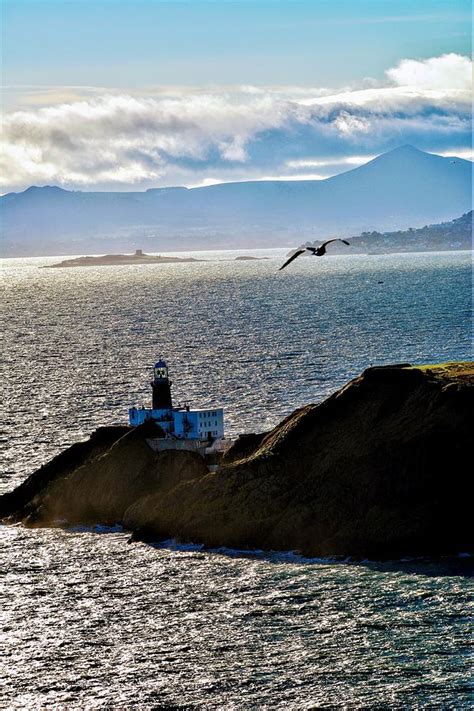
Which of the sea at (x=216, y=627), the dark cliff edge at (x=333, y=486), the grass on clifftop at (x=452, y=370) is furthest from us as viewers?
the grass on clifftop at (x=452, y=370)

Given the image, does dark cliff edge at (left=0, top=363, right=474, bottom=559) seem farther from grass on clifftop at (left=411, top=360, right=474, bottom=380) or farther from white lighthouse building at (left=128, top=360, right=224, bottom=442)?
white lighthouse building at (left=128, top=360, right=224, bottom=442)

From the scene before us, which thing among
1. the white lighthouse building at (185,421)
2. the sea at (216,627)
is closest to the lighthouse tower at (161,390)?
the white lighthouse building at (185,421)

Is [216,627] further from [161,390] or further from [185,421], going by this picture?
[161,390]

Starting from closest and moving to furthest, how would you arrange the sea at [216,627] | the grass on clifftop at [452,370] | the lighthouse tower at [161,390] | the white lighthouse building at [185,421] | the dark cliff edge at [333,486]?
the sea at [216,627] → the dark cliff edge at [333,486] → the grass on clifftop at [452,370] → the white lighthouse building at [185,421] → the lighthouse tower at [161,390]

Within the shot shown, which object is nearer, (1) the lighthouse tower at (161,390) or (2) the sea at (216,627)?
(2) the sea at (216,627)

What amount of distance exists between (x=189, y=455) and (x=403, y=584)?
22233 millimetres

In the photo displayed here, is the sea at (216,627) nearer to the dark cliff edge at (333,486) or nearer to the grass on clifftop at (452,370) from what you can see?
the dark cliff edge at (333,486)

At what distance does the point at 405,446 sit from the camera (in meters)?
74.1

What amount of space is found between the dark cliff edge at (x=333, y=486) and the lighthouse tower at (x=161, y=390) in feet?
30.3

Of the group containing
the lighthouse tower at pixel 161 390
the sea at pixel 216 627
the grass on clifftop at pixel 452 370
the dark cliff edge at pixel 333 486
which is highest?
the grass on clifftop at pixel 452 370

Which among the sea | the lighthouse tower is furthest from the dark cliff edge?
the lighthouse tower

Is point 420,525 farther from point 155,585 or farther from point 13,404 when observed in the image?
point 13,404

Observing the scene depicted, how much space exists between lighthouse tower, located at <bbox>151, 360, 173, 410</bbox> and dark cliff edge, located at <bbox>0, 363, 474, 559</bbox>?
922 cm

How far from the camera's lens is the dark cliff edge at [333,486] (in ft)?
235
